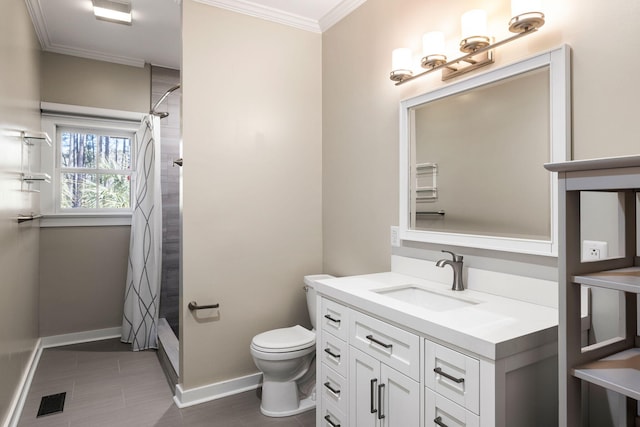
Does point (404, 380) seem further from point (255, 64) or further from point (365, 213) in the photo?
point (255, 64)

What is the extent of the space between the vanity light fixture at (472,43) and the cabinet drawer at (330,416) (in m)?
1.70

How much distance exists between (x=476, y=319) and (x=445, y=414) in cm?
33

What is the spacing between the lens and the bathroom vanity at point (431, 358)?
1137 millimetres

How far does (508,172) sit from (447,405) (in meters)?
0.99

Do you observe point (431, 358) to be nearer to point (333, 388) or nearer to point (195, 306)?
point (333, 388)

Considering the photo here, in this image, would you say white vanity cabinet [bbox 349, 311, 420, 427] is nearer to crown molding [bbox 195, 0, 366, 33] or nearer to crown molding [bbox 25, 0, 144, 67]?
crown molding [bbox 195, 0, 366, 33]

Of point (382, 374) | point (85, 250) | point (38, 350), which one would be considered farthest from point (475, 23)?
point (38, 350)

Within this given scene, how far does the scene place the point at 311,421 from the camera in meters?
2.29

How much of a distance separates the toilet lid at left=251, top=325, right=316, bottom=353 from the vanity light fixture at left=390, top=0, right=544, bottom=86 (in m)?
1.63

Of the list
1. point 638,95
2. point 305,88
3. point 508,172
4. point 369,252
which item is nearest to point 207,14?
point 305,88

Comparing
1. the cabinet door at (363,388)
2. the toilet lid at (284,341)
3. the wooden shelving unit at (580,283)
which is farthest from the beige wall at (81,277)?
the wooden shelving unit at (580,283)

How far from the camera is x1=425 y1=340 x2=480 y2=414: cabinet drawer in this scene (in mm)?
1149

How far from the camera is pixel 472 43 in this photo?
166 centimetres

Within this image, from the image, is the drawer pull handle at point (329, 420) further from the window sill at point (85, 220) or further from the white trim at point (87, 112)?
the white trim at point (87, 112)
